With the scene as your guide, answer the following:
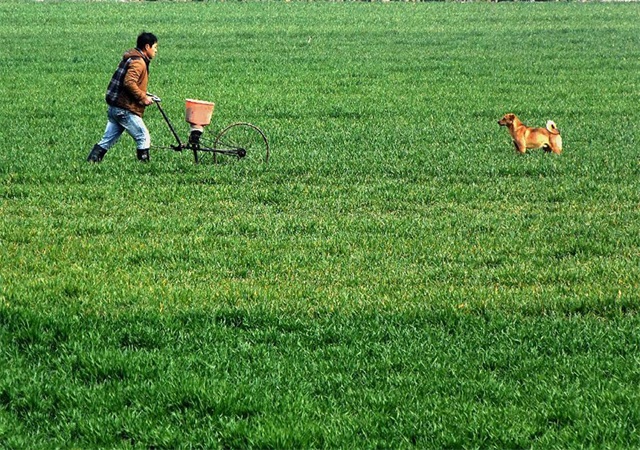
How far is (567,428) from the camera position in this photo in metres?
5.94

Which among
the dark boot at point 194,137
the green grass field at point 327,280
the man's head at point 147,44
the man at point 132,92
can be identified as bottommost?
the green grass field at point 327,280

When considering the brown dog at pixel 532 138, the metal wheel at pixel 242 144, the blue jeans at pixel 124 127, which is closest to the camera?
the blue jeans at pixel 124 127

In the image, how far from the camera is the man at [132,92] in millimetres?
12766

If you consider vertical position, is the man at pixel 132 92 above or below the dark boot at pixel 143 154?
above

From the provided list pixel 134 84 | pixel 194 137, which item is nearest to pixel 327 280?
pixel 194 137

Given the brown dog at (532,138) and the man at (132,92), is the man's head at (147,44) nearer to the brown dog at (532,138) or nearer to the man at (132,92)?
the man at (132,92)

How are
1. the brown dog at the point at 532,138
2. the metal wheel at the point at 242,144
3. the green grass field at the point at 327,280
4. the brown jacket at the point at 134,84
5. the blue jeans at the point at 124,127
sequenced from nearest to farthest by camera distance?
1. the green grass field at the point at 327,280
2. the brown jacket at the point at 134,84
3. the blue jeans at the point at 124,127
4. the metal wheel at the point at 242,144
5. the brown dog at the point at 532,138

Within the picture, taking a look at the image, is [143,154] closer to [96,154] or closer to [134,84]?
[96,154]

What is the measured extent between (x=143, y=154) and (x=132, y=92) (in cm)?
96

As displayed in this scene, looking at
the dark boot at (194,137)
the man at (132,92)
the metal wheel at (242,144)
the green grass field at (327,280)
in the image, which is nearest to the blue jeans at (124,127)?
the man at (132,92)

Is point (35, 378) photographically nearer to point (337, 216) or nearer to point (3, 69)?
point (337, 216)

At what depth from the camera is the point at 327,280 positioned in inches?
340

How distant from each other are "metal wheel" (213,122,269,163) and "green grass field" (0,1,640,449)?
0.73 ft

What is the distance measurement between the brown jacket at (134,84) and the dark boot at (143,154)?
524mm
